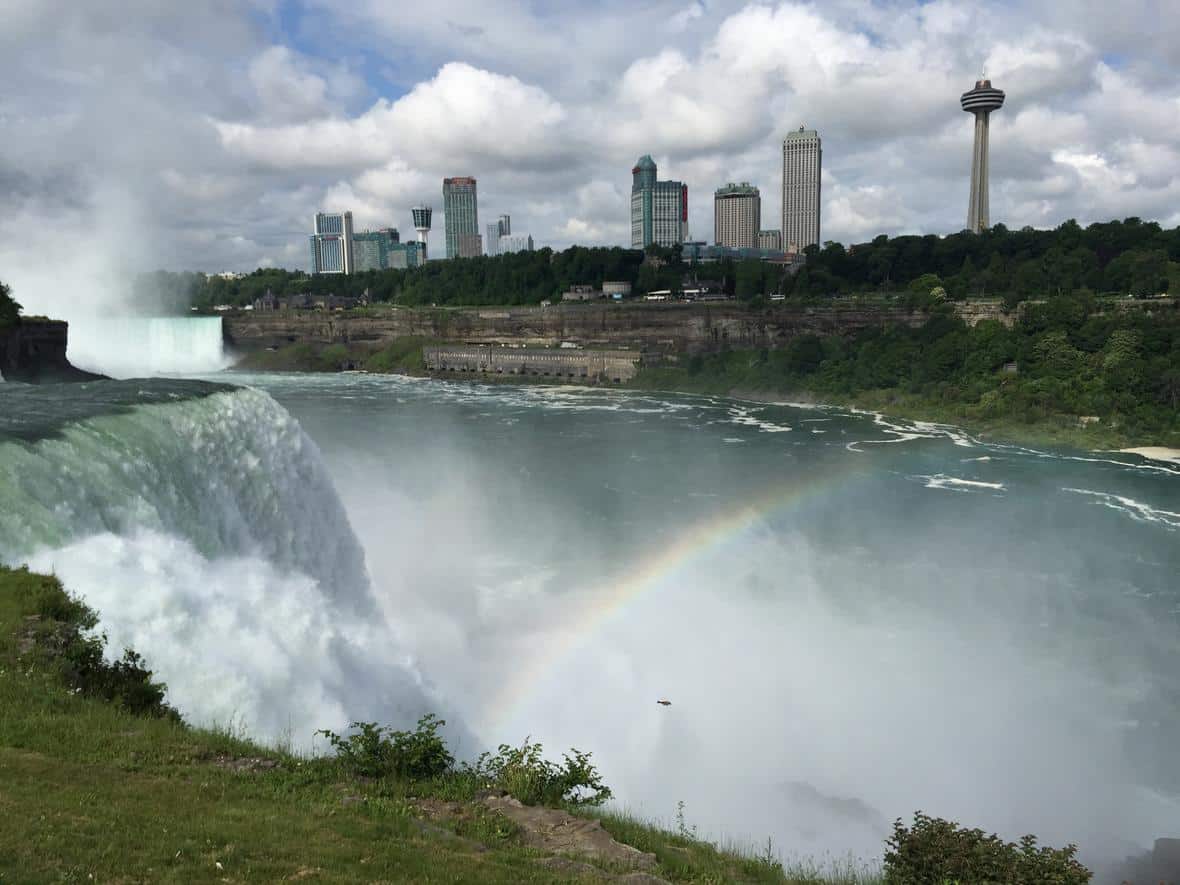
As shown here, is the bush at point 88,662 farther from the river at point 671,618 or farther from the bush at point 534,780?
the bush at point 534,780

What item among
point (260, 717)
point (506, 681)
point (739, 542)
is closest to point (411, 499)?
point (739, 542)

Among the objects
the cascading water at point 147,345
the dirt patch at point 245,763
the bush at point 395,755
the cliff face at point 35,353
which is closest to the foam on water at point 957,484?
the bush at point 395,755

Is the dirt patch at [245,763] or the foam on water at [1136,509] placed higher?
the dirt patch at [245,763]

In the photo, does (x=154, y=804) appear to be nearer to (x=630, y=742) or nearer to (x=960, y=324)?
(x=630, y=742)

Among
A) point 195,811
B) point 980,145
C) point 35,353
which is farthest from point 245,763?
point 980,145

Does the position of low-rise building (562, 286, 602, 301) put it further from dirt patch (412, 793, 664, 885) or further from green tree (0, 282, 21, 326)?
dirt patch (412, 793, 664, 885)

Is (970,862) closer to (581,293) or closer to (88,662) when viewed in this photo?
(88,662)
